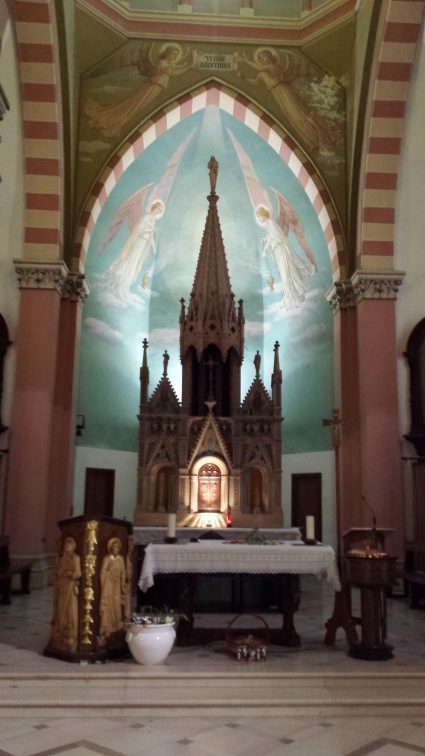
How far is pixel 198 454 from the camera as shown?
12375 millimetres

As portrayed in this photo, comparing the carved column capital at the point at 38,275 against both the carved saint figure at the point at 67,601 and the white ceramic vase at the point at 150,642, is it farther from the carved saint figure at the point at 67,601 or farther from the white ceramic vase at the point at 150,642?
the white ceramic vase at the point at 150,642

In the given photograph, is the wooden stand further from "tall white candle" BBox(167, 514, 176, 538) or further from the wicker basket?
"tall white candle" BBox(167, 514, 176, 538)

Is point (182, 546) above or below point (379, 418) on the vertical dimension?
below

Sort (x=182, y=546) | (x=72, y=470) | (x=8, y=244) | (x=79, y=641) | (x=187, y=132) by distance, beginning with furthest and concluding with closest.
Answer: (x=187, y=132)
(x=72, y=470)
(x=8, y=244)
(x=182, y=546)
(x=79, y=641)

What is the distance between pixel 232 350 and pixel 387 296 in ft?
11.1

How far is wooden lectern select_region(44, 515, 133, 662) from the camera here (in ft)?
19.2

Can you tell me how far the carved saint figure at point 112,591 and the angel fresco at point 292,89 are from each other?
963 cm

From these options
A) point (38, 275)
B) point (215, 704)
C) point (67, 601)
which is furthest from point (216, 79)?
point (215, 704)

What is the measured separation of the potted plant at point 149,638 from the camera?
226 inches

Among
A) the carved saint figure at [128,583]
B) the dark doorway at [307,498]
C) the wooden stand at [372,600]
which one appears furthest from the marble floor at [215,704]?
the dark doorway at [307,498]

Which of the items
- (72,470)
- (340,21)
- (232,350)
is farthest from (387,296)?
(72,470)

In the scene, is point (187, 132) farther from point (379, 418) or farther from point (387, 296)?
point (379, 418)

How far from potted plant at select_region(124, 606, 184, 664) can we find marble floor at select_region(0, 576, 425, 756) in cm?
10

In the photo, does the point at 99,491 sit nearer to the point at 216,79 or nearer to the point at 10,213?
the point at 10,213
